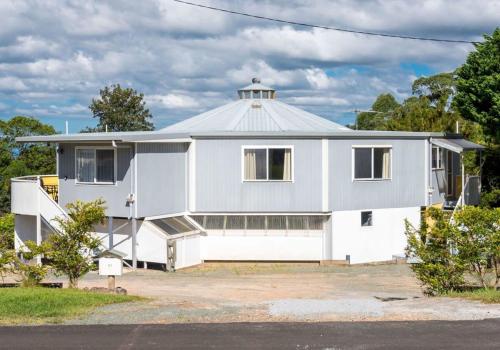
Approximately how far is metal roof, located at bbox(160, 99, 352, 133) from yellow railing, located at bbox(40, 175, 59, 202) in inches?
176

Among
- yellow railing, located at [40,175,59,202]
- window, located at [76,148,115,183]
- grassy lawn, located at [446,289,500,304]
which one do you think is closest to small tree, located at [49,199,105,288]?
grassy lawn, located at [446,289,500,304]

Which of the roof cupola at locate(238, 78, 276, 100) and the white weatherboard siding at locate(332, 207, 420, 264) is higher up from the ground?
the roof cupola at locate(238, 78, 276, 100)

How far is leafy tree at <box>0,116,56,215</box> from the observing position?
48.3 meters

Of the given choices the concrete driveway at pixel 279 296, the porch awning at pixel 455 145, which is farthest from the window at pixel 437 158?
the concrete driveway at pixel 279 296

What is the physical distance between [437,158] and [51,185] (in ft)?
48.9

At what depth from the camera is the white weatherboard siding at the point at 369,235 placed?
2750cm

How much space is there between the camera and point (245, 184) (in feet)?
89.5

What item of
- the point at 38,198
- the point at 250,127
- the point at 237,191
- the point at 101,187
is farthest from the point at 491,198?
the point at 38,198

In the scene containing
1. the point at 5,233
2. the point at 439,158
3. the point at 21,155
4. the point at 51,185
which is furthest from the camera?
the point at 21,155

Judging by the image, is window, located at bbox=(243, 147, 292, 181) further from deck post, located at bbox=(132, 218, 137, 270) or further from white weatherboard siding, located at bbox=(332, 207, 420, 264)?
deck post, located at bbox=(132, 218, 137, 270)

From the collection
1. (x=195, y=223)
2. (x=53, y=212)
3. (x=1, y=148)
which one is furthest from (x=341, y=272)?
(x=1, y=148)

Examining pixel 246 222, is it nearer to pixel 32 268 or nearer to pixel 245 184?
pixel 245 184

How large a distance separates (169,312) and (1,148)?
140ft

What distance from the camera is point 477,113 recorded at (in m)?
28.3
